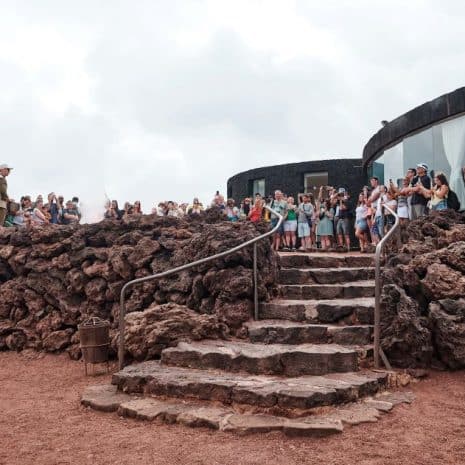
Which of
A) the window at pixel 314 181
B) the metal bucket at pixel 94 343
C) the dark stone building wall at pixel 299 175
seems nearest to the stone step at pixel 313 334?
the metal bucket at pixel 94 343

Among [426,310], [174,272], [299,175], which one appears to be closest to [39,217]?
[174,272]

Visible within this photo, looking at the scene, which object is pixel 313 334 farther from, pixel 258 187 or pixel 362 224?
pixel 258 187

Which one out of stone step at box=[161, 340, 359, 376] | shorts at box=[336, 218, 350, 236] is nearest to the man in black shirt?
shorts at box=[336, 218, 350, 236]

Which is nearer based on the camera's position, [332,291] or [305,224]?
[332,291]

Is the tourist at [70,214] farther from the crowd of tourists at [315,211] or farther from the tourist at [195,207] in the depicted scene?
the tourist at [195,207]

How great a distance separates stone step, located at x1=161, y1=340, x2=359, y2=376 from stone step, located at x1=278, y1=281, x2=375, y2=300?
1.23 metres

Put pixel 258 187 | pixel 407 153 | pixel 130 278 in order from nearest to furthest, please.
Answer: pixel 130 278, pixel 407 153, pixel 258 187

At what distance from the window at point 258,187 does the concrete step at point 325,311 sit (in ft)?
52.3

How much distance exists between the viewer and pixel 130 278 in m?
8.24

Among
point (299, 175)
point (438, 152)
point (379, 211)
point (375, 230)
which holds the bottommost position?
point (375, 230)

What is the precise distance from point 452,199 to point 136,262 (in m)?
5.52

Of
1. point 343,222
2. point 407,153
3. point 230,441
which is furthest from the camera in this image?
point 407,153

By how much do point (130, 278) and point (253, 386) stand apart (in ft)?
12.9

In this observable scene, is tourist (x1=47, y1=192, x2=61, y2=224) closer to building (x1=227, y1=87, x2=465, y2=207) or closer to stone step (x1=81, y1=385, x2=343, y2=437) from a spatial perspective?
stone step (x1=81, y1=385, x2=343, y2=437)
